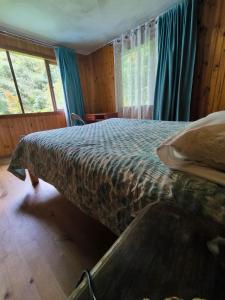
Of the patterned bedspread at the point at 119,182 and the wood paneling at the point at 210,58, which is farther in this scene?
the wood paneling at the point at 210,58

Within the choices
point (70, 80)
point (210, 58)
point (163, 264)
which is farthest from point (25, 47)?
point (163, 264)

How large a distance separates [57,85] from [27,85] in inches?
24.3

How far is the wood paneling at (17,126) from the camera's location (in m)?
2.79

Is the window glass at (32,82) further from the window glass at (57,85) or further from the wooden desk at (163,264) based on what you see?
the wooden desk at (163,264)

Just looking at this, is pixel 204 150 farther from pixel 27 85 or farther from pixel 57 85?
pixel 57 85

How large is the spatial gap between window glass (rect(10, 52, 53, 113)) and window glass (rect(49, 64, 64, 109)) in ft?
0.49

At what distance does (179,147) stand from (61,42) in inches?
138

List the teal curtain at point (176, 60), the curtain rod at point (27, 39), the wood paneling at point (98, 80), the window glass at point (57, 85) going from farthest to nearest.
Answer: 1. the wood paneling at point (98, 80)
2. the window glass at point (57, 85)
3. the curtain rod at point (27, 39)
4. the teal curtain at point (176, 60)

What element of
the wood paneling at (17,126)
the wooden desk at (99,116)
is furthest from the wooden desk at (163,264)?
the wood paneling at (17,126)

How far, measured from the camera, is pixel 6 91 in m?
2.75

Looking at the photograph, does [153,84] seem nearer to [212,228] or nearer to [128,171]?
[128,171]

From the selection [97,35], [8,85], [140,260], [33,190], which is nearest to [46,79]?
[8,85]

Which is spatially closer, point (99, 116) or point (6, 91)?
point (6, 91)

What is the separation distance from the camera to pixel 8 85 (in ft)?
9.06
